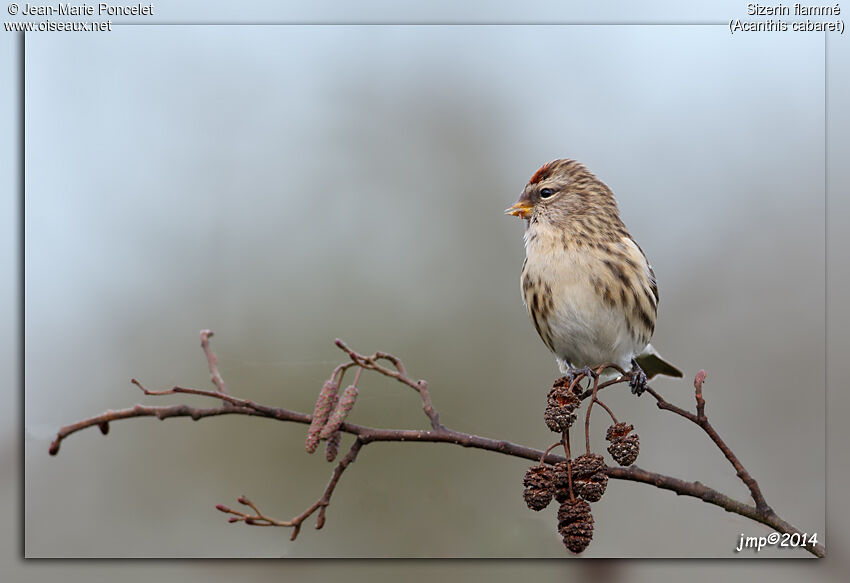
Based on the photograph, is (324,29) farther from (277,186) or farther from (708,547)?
(708,547)

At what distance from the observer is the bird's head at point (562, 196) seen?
1.35 meters

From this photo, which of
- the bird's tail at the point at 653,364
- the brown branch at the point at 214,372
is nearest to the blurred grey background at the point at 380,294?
the bird's tail at the point at 653,364

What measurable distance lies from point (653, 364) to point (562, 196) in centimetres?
35

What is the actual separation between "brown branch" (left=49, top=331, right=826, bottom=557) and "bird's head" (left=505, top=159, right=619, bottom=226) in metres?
0.36

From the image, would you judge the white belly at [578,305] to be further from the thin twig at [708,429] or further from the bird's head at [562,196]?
the thin twig at [708,429]

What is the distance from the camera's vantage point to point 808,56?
1566 millimetres

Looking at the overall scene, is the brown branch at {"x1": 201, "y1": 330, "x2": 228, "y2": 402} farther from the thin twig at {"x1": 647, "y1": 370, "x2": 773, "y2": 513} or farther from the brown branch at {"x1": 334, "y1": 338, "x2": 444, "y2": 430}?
the thin twig at {"x1": 647, "y1": 370, "x2": 773, "y2": 513}

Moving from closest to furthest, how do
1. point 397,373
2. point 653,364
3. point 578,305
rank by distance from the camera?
1. point 397,373
2. point 578,305
3. point 653,364

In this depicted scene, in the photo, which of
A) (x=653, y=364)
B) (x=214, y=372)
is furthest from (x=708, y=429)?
(x=214, y=372)

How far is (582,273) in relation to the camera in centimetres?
129

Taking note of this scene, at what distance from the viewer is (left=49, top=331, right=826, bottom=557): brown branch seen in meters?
0.86

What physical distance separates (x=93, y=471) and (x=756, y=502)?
1218mm

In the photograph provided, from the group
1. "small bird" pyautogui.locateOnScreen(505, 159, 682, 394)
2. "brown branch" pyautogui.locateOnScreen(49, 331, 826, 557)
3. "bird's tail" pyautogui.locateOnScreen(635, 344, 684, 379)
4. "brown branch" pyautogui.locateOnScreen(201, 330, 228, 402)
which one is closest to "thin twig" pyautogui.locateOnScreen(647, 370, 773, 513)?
"brown branch" pyautogui.locateOnScreen(49, 331, 826, 557)

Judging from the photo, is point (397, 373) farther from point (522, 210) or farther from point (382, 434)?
point (522, 210)
